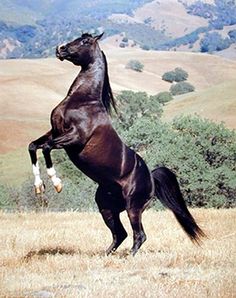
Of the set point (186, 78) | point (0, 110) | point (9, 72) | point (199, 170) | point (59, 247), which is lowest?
point (186, 78)

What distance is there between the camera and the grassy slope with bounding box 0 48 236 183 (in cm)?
7062

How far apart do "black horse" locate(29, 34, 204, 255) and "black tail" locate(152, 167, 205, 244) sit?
11 cm

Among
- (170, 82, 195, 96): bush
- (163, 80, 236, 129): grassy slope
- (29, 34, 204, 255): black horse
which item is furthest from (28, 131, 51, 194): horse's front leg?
(170, 82, 195, 96): bush

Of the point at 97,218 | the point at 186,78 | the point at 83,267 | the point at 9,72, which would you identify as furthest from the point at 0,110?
the point at 83,267

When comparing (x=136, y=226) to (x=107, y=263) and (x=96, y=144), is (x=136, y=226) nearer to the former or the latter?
(x=107, y=263)

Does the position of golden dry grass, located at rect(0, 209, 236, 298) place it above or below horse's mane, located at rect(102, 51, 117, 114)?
below

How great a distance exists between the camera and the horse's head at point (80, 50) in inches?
297

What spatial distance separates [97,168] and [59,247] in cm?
179

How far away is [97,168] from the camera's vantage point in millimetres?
7602

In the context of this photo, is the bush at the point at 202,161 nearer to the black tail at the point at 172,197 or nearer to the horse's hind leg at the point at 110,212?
the black tail at the point at 172,197

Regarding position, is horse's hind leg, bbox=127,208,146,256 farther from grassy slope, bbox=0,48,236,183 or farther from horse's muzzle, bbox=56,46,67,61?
grassy slope, bbox=0,48,236,183

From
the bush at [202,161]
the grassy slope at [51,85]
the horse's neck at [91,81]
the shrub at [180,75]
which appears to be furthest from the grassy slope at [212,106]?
the shrub at [180,75]

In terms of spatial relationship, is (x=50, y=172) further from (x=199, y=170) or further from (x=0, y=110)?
(x=0, y=110)

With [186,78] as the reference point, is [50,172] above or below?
above
